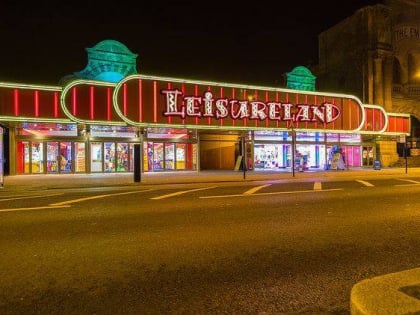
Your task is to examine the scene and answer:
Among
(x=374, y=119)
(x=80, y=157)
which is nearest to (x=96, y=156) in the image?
(x=80, y=157)

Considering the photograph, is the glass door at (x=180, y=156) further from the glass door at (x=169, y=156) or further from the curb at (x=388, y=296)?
the curb at (x=388, y=296)

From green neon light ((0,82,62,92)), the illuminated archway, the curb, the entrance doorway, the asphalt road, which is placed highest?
the illuminated archway

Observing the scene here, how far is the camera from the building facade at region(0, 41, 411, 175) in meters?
23.2

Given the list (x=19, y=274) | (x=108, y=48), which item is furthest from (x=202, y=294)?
(x=108, y=48)

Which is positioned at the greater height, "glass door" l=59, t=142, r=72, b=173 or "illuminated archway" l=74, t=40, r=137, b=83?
"illuminated archway" l=74, t=40, r=137, b=83

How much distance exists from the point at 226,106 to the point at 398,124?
57.3 ft

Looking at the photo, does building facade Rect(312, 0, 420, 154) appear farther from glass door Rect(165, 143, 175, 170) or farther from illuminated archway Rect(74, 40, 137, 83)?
illuminated archway Rect(74, 40, 137, 83)

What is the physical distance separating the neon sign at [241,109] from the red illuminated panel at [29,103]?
658cm

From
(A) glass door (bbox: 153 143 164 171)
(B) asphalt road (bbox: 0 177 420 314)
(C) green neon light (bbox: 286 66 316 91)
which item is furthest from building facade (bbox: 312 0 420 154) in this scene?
(B) asphalt road (bbox: 0 177 420 314)

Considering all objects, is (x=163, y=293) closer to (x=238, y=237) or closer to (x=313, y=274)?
(x=313, y=274)

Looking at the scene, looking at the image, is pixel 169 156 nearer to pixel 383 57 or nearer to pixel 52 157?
pixel 52 157

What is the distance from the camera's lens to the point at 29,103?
2228 centimetres

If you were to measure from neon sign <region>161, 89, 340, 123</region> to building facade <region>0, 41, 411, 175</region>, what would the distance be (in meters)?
0.07

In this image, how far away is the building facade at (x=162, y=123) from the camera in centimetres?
2320
